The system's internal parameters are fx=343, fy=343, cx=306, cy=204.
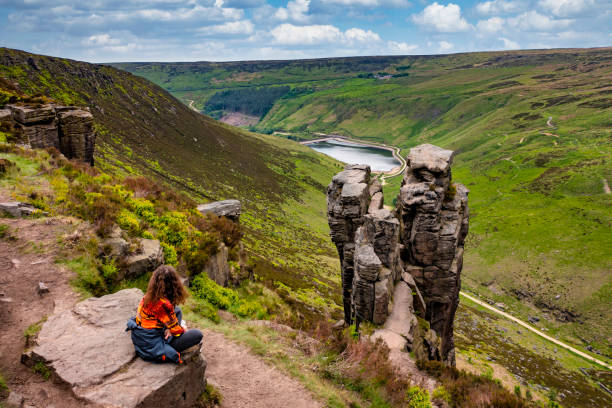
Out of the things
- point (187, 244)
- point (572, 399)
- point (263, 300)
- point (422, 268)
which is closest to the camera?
point (187, 244)

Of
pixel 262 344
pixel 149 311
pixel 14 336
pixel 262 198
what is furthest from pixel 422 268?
pixel 262 198

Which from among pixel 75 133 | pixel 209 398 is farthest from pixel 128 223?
pixel 75 133

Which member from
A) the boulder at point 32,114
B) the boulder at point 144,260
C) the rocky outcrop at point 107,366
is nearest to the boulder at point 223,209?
the boulder at point 144,260

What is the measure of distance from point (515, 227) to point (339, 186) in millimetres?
84645

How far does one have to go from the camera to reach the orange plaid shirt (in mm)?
8328

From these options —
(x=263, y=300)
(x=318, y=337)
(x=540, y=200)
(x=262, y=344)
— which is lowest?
(x=540, y=200)

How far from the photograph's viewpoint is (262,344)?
12.7 m

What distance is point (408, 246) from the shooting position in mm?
27422

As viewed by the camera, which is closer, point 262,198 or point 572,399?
point 572,399

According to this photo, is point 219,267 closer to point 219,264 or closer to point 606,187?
point 219,264

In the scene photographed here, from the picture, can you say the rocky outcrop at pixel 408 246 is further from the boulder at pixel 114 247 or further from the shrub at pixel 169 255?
the boulder at pixel 114 247

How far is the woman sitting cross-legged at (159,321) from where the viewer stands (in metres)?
8.28

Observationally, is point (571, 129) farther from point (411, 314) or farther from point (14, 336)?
point (14, 336)

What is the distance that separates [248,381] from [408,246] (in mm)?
19523
